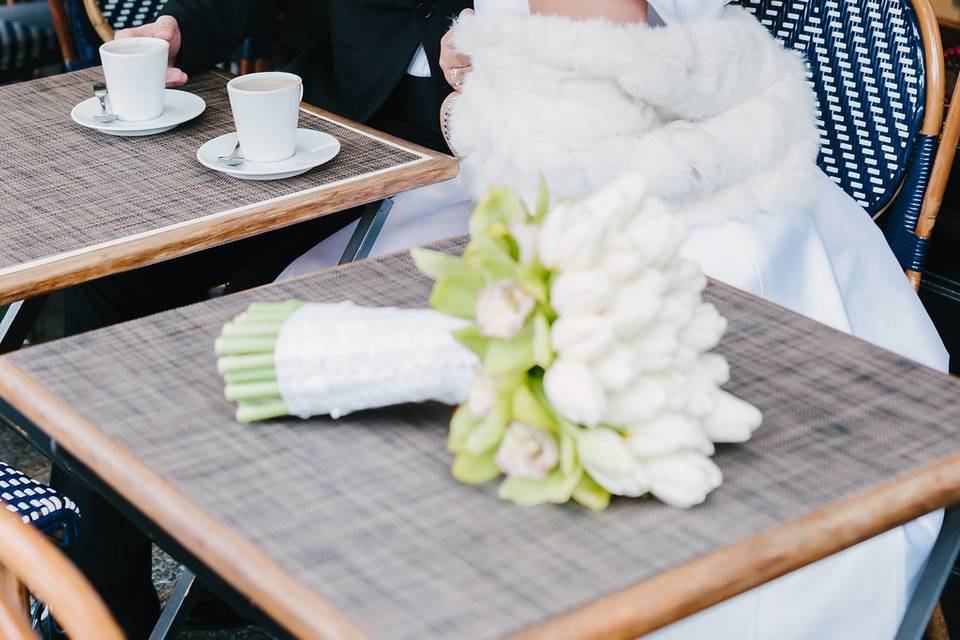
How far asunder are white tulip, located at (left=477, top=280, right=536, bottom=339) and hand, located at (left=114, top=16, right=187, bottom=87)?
3.92 feet

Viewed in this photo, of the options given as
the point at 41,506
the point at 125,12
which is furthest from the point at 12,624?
the point at 125,12

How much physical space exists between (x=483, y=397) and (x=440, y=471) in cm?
10

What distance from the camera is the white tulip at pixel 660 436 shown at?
2.79 feet

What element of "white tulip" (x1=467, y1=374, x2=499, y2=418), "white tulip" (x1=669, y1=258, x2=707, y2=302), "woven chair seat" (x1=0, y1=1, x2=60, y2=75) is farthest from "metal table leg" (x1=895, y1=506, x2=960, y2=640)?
"woven chair seat" (x1=0, y1=1, x2=60, y2=75)

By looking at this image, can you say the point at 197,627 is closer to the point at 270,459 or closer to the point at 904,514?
the point at 270,459

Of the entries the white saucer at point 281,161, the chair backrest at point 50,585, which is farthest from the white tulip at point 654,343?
the white saucer at point 281,161

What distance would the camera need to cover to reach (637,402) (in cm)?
84

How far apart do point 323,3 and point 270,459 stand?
315 cm

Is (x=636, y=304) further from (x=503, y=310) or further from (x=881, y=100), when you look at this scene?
(x=881, y=100)

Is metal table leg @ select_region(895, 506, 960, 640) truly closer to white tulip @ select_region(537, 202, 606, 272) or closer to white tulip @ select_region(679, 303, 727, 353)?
white tulip @ select_region(679, 303, 727, 353)

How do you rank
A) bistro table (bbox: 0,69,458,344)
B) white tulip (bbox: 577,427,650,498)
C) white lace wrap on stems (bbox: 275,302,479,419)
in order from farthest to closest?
1. bistro table (bbox: 0,69,458,344)
2. white lace wrap on stems (bbox: 275,302,479,419)
3. white tulip (bbox: 577,427,650,498)

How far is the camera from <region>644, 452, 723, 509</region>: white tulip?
862 mm

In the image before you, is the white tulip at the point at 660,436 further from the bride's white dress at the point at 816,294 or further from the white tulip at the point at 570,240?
the bride's white dress at the point at 816,294

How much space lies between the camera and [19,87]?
190cm
